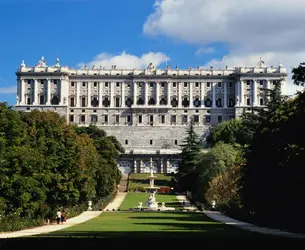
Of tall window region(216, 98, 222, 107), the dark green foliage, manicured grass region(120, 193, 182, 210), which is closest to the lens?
the dark green foliage

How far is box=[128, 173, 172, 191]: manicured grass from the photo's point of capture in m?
90.8

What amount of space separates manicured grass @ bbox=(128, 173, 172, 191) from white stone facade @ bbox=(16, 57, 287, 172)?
76.0 feet

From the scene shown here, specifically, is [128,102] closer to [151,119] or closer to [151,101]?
[151,101]

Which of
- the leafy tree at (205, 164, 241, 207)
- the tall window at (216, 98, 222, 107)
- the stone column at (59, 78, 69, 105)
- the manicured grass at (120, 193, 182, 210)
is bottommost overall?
the manicured grass at (120, 193, 182, 210)

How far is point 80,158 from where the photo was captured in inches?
1820

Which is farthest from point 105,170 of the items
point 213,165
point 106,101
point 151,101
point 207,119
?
point 151,101

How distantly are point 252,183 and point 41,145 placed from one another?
12.9m

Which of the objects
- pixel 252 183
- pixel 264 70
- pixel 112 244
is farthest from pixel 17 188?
pixel 264 70

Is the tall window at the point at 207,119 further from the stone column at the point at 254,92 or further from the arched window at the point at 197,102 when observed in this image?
the stone column at the point at 254,92

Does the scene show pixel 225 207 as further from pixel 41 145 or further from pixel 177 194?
pixel 177 194

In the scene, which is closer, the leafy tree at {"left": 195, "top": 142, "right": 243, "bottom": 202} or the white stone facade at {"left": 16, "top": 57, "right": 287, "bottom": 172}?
the leafy tree at {"left": 195, "top": 142, "right": 243, "bottom": 202}

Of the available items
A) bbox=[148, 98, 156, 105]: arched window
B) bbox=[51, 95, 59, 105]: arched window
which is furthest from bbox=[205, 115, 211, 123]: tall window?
bbox=[51, 95, 59, 105]: arched window

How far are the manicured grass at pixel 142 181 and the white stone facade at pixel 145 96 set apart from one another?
23.2m

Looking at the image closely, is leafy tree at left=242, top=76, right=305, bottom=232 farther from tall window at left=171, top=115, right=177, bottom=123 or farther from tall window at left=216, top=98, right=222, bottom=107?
tall window at left=216, top=98, right=222, bottom=107
